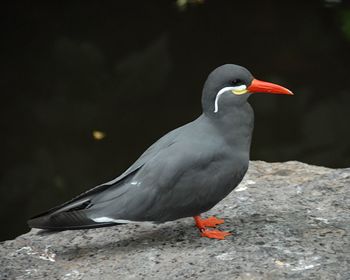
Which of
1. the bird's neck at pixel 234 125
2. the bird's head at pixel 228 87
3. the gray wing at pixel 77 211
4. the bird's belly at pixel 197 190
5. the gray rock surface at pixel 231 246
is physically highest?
the bird's head at pixel 228 87

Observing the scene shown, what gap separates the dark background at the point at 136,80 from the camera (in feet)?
20.8

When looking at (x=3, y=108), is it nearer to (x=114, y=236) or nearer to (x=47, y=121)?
(x=47, y=121)

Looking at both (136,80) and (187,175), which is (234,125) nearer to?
(187,175)

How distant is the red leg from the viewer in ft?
11.9

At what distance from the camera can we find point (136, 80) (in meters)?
7.23

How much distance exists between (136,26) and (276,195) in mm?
4424

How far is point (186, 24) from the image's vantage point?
8.15 metres

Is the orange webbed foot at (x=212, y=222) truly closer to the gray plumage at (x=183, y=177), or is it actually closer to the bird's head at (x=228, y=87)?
the gray plumage at (x=183, y=177)

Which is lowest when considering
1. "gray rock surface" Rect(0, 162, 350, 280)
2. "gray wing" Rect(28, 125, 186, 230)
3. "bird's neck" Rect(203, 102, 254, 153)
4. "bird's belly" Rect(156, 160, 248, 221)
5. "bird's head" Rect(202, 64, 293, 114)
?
"gray rock surface" Rect(0, 162, 350, 280)

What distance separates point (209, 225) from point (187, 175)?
0.36m

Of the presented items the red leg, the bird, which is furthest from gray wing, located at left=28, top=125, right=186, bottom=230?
the red leg

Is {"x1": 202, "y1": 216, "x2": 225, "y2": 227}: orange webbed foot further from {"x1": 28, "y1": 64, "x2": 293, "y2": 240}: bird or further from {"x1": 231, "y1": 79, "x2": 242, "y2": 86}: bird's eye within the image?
{"x1": 231, "y1": 79, "x2": 242, "y2": 86}: bird's eye

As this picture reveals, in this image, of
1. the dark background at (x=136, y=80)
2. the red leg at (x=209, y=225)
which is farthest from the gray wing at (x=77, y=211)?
the dark background at (x=136, y=80)

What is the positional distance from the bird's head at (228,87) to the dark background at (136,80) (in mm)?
2588
